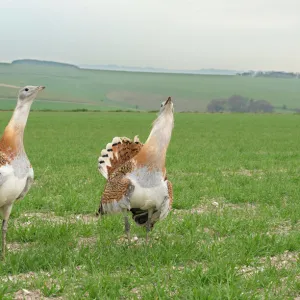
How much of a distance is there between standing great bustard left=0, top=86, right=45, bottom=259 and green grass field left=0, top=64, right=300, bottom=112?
69607 mm

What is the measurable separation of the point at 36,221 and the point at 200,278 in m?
3.30

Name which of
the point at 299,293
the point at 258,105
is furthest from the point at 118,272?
the point at 258,105

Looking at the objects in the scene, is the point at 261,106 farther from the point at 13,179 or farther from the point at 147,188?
the point at 13,179

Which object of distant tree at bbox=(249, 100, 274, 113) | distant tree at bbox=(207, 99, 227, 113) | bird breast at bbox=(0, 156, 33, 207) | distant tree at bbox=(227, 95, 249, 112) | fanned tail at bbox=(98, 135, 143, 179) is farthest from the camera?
distant tree at bbox=(249, 100, 274, 113)

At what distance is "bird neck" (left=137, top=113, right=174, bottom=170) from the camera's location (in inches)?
213

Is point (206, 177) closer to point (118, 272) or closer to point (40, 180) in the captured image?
point (40, 180)

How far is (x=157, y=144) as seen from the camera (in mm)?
5438

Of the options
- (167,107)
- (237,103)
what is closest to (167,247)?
(167,107)

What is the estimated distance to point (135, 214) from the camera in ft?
19.8

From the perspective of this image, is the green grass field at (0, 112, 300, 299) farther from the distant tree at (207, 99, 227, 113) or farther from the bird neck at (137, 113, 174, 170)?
the distant tree at (207, 99, 227, 113)

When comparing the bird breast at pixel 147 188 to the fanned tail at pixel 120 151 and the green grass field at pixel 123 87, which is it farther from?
the green grass field at pixel 123 87

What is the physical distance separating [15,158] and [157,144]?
1667 mm

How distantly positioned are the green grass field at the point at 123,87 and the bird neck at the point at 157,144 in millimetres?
69328

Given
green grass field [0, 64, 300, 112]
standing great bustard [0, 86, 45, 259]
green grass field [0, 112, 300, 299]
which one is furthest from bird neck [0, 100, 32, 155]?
green grass field [0, 64, 300, 112]
